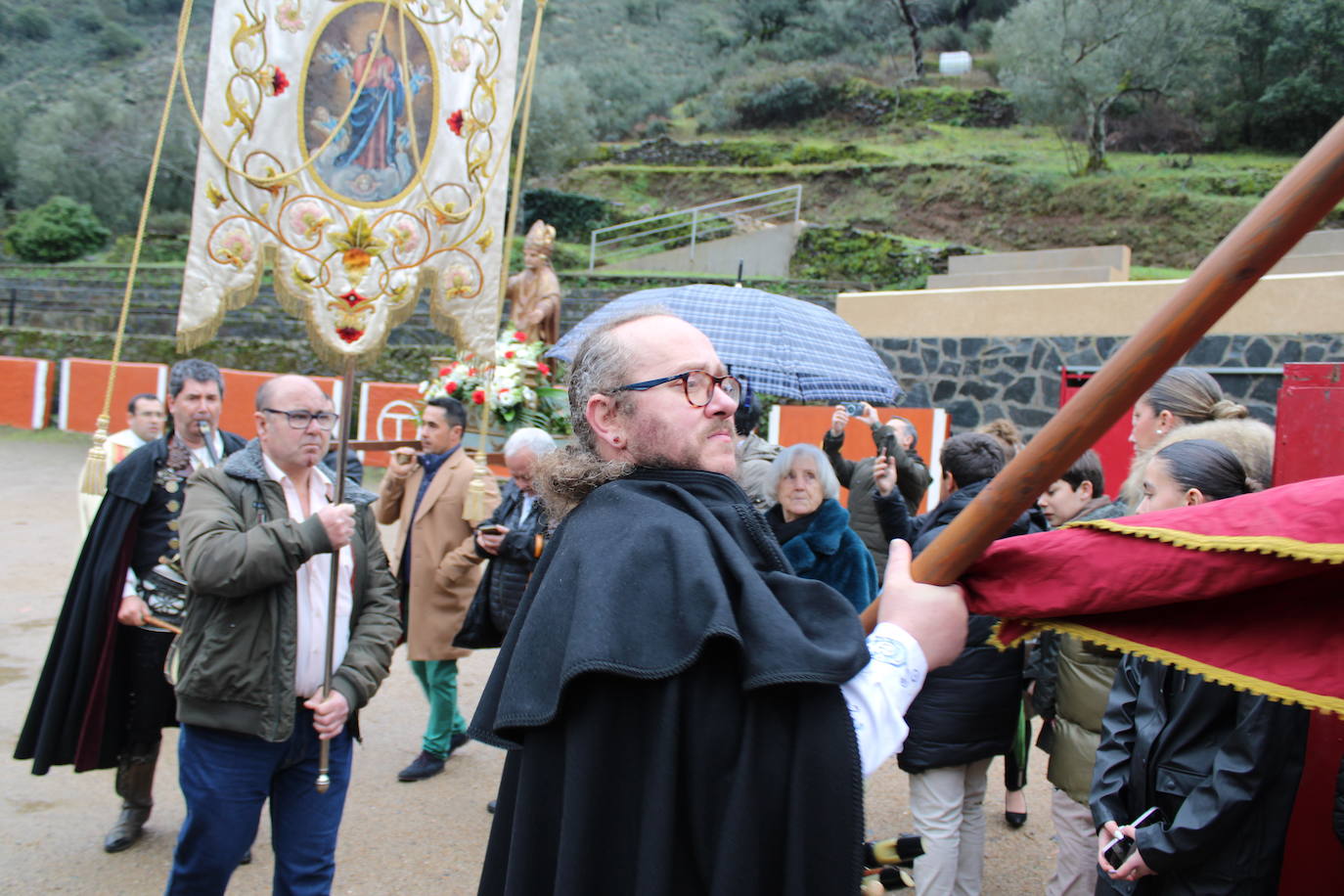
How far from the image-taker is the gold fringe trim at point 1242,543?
4.16 feet

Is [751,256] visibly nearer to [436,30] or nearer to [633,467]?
[436,30]

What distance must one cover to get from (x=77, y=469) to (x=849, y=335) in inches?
536

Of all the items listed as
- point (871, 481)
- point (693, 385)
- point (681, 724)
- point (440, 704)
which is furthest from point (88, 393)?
point (681, 724)

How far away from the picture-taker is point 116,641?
3918mm

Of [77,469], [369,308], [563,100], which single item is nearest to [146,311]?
[77,469]

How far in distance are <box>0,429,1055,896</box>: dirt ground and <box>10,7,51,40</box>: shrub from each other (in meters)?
71.7

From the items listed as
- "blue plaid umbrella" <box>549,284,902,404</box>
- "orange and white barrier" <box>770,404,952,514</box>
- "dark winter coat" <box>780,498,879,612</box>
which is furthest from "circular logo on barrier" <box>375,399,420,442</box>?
"dark winter coat" <box>780,498,879,612</box>

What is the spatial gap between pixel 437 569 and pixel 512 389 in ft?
6.80

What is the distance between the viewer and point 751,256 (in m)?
23.3

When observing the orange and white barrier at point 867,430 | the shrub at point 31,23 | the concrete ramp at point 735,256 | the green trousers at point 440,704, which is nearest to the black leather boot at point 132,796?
the green trousers at point 440,704

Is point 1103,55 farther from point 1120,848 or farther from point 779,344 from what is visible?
point 1120,848

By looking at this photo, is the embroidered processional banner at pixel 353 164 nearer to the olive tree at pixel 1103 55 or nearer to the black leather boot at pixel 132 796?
the black leather boot at pixel 132 796

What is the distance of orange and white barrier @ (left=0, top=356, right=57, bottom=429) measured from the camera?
57.8 feet

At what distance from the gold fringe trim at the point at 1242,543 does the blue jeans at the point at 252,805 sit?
2521 millimetres
